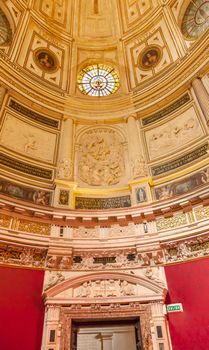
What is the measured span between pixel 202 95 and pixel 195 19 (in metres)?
4.39

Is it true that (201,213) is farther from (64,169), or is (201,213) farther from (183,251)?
(64,169)

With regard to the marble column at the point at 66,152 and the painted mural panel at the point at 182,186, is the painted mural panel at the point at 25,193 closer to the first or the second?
the marble column at the point at 66,152

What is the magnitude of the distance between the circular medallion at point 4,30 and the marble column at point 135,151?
6452 millimetres

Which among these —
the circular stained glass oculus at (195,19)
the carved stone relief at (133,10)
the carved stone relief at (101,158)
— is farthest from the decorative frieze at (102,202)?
the carved stone relief at (133,10)

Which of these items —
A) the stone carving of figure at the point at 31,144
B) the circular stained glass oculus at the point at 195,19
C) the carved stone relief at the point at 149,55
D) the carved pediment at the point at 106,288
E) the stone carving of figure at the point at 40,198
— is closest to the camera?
the carved pediment at the point at 106,288

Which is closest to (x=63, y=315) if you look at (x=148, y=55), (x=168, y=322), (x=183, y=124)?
(x=168, y=322)

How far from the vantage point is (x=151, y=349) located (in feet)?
22.6

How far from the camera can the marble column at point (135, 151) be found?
33.6 ft

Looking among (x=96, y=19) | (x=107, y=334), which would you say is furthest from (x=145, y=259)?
(x=96, y=19)

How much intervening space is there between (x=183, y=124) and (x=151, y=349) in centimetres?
759

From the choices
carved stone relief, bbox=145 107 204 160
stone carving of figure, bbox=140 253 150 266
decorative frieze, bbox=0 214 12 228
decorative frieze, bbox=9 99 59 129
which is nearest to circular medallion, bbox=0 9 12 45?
decorative frieze, bbox=9 99 59 129

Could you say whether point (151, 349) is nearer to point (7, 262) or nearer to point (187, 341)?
point (187, 341)

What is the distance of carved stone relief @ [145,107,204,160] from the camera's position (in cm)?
988

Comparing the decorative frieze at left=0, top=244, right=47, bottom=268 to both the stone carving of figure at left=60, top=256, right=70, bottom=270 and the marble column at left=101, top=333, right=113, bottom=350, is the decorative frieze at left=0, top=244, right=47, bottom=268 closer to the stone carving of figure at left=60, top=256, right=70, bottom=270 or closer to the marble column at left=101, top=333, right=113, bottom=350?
the stone carving of figure at left=60, top=256, right=70, bottom=270
